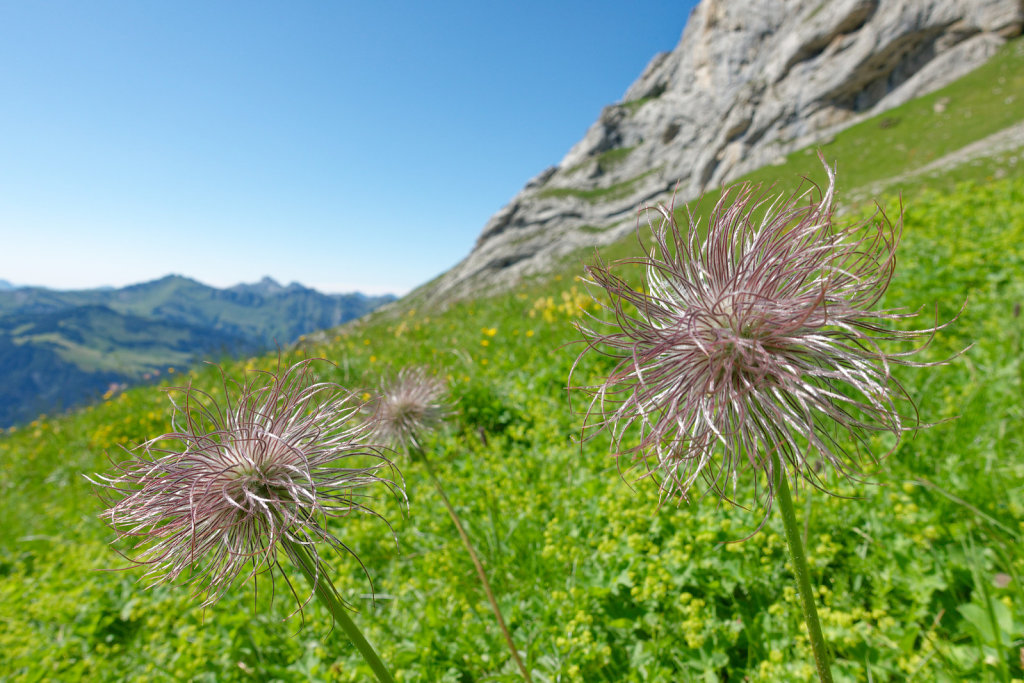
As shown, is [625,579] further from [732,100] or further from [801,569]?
[732,100]

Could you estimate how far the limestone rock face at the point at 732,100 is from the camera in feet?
212

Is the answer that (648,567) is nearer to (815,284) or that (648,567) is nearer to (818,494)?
(818,494)

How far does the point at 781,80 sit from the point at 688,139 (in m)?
34.3

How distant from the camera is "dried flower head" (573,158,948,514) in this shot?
47.8 inches

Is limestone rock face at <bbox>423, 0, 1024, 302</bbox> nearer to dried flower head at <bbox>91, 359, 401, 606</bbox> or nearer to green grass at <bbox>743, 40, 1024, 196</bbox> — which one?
green grass at <bbox>743, 40, 1024, 196</bbox>

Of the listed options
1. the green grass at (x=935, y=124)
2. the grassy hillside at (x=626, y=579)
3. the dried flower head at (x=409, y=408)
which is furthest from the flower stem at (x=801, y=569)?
the green grass at (x=935, y=124)

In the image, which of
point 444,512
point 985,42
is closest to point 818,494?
point 444,512

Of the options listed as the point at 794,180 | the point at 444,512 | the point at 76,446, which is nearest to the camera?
the point at 794,180

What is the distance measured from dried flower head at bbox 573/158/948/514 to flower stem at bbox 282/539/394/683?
2.79 feet

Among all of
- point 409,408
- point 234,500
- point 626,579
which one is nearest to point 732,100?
point 409,408

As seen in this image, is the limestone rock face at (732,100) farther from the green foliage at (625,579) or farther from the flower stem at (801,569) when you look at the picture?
the flower stem at (801,569)

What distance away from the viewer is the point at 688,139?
117625mm

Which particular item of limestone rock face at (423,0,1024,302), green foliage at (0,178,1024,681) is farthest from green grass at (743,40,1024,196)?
green foliage at (0,178,1024,681)

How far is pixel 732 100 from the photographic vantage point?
9394 centimetres
